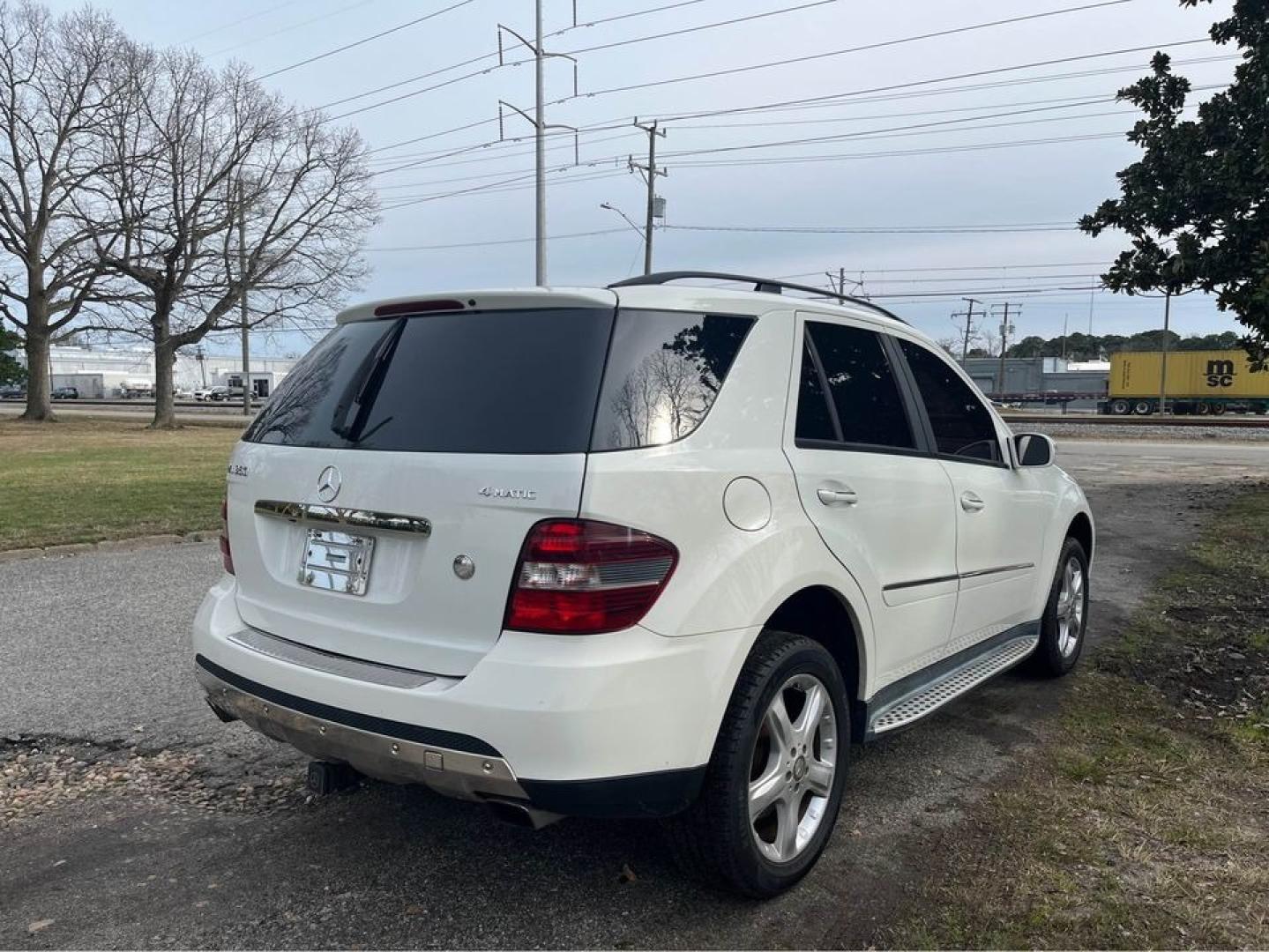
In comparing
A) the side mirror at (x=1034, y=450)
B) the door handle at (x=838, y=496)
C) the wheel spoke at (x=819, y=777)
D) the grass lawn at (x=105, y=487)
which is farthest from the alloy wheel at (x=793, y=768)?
the grass lawn at (x=105, y=487)

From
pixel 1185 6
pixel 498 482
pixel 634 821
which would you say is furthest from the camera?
pixel 1185 6

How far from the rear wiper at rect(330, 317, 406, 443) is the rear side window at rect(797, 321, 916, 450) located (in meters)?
1.31

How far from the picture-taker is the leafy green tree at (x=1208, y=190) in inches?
474

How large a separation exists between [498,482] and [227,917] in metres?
1.51

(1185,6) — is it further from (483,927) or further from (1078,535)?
(483,927)

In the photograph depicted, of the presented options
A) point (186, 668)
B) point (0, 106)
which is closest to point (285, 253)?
point (0, 106)

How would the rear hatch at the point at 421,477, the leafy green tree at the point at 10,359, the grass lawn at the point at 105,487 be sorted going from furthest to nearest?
the leafy green tree at the point at 10,359 < the grass lawn at the point at 105,487 < the rear hatch at the point at 421,477

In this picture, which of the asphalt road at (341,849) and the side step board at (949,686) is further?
the side step board at (949,686)

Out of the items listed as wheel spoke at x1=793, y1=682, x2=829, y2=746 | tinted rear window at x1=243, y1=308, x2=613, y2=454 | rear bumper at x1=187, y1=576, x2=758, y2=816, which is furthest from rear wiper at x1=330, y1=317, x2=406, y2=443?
wheel spoke at x1=793, y1=682, x2=829, y2=746

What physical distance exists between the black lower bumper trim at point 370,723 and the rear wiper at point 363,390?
78 cm

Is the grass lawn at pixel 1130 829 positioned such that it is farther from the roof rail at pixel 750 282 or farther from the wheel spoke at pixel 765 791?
the roof rail at pixel 750 282

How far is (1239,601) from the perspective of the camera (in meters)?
6.94

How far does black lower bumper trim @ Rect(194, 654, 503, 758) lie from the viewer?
243 cm

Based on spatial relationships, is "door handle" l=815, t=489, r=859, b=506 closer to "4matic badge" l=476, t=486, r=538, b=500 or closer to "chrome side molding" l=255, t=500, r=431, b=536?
"4matic badge" l=476, t=486, r=538, b=500
